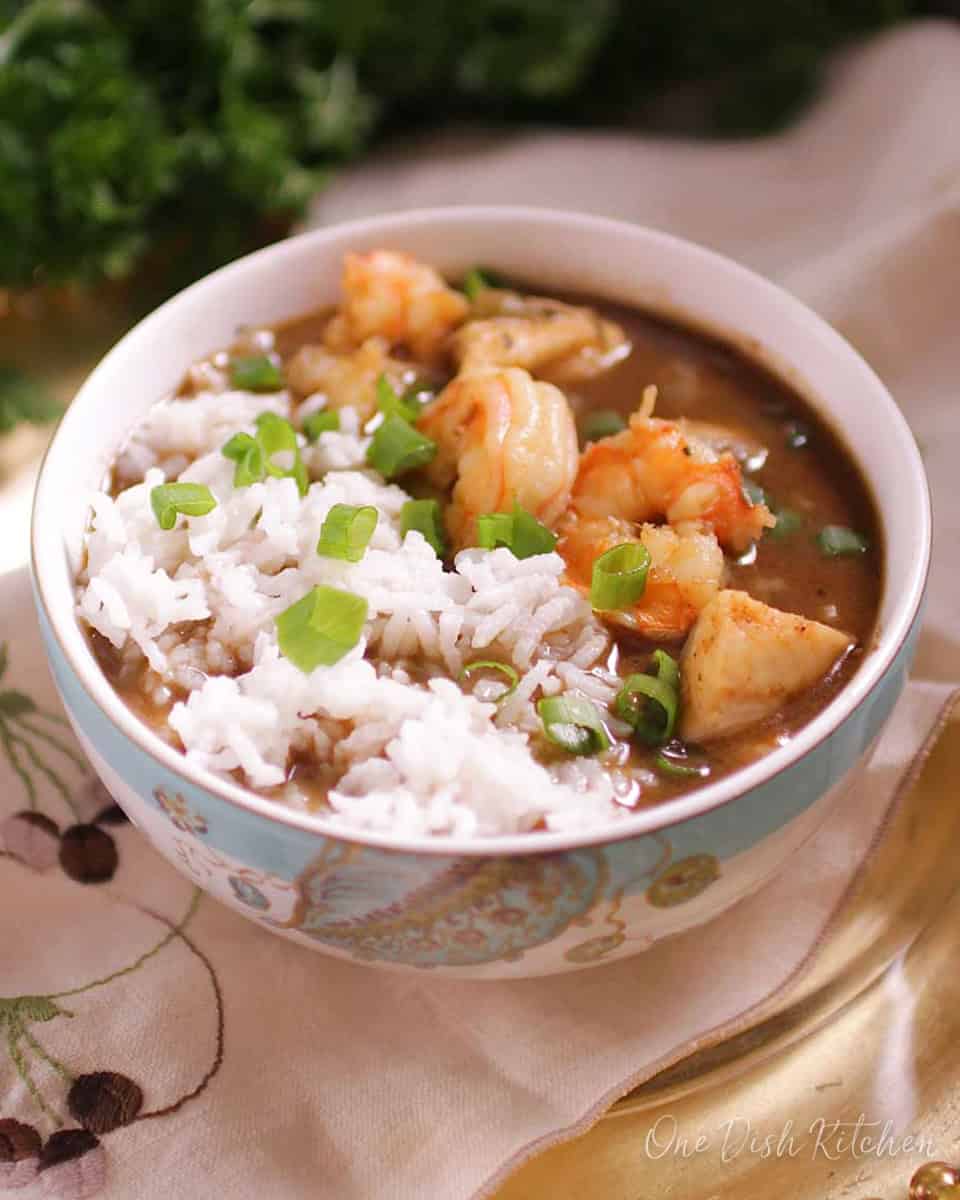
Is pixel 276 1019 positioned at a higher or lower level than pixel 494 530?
lower

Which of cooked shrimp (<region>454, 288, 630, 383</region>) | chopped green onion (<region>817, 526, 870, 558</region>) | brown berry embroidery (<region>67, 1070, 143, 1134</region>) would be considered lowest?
brown berry embroidery (<region>67, 1070, 143, 1134</region>)

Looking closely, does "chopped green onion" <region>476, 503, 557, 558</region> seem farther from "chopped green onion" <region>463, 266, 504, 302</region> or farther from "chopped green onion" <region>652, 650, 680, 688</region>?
"chopped green onion" <region>463, 266, 504, 302</region>

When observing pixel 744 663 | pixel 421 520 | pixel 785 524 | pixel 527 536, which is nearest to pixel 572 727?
pixel 744 663

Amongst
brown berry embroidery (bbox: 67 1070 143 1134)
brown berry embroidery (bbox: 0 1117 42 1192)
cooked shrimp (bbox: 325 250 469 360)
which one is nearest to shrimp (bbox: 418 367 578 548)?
cooked shrimp (bbox: 325 250 469 360)

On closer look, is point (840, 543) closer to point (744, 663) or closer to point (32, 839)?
point (744, 663)

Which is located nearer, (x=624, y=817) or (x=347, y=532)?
(x=624, y=817)
